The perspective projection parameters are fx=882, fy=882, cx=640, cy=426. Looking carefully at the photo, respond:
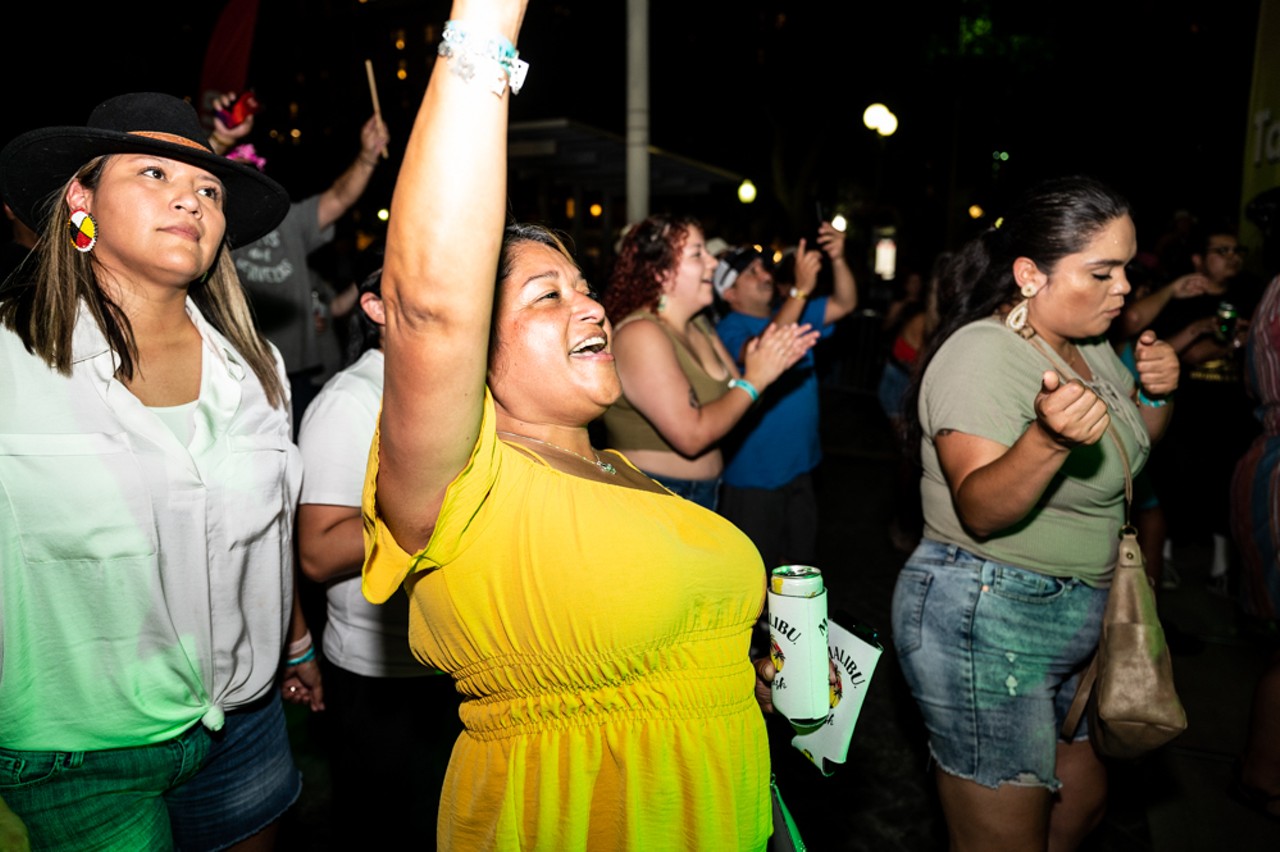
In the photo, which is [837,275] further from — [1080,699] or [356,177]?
[1080,699]

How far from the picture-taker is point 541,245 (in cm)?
180

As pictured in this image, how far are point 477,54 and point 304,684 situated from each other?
6.90 ft

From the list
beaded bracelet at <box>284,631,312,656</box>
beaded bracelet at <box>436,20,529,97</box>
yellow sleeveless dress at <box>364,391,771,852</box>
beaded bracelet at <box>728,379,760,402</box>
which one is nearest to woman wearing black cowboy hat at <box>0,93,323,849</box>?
beaded bracelet at <box>284,631,312,656</box>

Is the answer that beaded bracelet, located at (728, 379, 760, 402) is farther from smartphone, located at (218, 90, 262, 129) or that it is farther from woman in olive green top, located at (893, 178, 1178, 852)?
smartphone, located at (218, 90, 262, 129)

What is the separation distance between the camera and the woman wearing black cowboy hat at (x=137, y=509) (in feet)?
5.67

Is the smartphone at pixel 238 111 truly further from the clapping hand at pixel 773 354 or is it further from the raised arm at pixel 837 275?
the raised arm at pixel 837 275

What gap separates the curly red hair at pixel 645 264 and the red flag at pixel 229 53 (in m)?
2.45

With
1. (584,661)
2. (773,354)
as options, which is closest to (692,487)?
(773,354)

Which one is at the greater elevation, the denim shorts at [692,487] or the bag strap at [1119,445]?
the bag strap at [1119,445]

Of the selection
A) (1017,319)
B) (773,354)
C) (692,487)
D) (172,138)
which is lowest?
(692,487)

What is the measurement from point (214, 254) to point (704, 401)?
2.03m

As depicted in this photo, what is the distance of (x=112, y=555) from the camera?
178 centimetres

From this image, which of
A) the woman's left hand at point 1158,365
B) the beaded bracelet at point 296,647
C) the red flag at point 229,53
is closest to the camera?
the beaded bracelet at point 296,647

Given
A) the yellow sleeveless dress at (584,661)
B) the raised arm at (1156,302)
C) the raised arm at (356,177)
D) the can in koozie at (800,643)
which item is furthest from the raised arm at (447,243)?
the raised arm at (1156,302)
